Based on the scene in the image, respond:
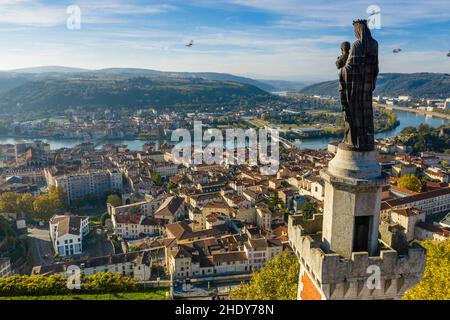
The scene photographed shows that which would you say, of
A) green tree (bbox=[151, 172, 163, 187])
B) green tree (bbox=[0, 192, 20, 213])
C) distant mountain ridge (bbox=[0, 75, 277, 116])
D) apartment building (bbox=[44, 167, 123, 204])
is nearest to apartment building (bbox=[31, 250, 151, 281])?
green tree (bbox=[0, 192, 20, 213])

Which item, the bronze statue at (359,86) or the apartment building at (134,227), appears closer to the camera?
the bronze statue at (359,86)

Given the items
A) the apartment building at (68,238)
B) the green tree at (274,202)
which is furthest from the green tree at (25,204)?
the green tree at (274,202)

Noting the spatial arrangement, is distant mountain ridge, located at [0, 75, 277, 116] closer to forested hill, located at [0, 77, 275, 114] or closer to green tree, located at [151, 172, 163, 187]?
forested hill, located at [0, 77, 275, 114]

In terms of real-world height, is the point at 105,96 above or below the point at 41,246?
above

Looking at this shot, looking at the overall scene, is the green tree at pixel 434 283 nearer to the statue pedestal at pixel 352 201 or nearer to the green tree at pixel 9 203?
the statue pedestal at pixel 352 201

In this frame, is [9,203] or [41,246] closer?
[41,246]

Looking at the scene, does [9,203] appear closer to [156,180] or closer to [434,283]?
→ [156,180]

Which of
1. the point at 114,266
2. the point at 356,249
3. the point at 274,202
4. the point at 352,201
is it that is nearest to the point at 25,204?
the point at 114,266
